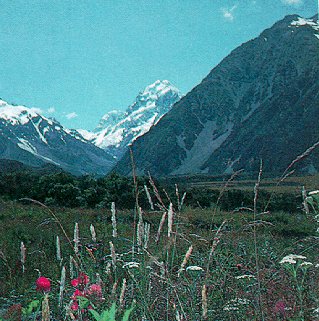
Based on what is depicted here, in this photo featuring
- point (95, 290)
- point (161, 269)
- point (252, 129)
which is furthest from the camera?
point (252, 129)

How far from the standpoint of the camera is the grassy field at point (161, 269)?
2.45 meters

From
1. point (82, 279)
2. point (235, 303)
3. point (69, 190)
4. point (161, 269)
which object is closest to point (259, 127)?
point (69, 190)

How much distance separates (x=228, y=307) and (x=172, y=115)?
633 ft

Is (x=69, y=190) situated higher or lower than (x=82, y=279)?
higher

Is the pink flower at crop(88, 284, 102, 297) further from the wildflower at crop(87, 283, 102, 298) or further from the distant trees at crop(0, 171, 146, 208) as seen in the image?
the distant trees at crop(0, 171, 146, 208)

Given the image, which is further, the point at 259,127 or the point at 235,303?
the point at 259,127

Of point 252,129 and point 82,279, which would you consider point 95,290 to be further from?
point 252,129

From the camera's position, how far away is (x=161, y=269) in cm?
236

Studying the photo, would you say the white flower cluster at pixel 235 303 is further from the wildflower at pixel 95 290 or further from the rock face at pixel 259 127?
the rock face at pixel 259 127

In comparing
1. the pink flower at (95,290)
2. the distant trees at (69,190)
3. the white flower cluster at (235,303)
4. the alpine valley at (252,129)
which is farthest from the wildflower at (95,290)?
the alpine valley at (252,129)

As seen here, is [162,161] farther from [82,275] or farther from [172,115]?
[82,275]

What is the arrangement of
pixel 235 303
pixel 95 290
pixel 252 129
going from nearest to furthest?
pixel 95 290, pixel 235 303, pixel 252 129

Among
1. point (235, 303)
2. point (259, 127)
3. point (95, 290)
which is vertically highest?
point (259, 127)

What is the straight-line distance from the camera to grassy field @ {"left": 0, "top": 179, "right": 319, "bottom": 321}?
8.05 feet
